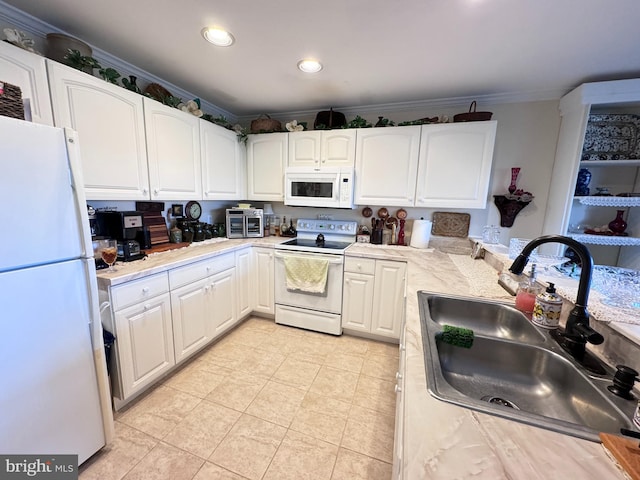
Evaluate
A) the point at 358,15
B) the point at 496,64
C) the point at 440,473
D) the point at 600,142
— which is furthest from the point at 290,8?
the point at 600,142

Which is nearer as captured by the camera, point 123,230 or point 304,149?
point 123,230

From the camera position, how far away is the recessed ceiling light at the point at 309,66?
182cm

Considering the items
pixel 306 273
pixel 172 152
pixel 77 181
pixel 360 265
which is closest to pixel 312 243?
pixel 306 273

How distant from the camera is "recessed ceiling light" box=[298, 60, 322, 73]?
1.82 m

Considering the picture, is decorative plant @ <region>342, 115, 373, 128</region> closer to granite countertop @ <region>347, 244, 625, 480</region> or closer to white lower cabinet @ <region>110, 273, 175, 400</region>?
white lower cabinet @ <region>110, 273, 175, 400</region>

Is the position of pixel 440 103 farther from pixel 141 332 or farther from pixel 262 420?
pixel 141 332

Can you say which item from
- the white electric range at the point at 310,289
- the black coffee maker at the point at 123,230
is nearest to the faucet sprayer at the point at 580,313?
the white electric range at the point at 310,289

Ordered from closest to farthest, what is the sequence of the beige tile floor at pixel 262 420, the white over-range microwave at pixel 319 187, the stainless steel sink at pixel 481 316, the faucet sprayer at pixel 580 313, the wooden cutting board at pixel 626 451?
the wooden cutting board at pixel 626 451 → the faucet sprayer at pixel 580 313 → the stainless steel sink at pixel 481 316 → the beige tile floor at pixel 262 420 → the white over-range microwave at pixel 319 187

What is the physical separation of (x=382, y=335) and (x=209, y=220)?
2.27 m

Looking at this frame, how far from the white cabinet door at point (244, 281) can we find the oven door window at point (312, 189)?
31.8 inches

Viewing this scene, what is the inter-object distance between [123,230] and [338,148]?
78.1 inches

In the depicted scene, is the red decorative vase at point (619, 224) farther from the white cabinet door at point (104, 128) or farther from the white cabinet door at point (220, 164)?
the white cabinet door at point (104, 128)

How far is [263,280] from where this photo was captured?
2.68 m

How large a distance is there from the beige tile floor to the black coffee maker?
3.20ft
